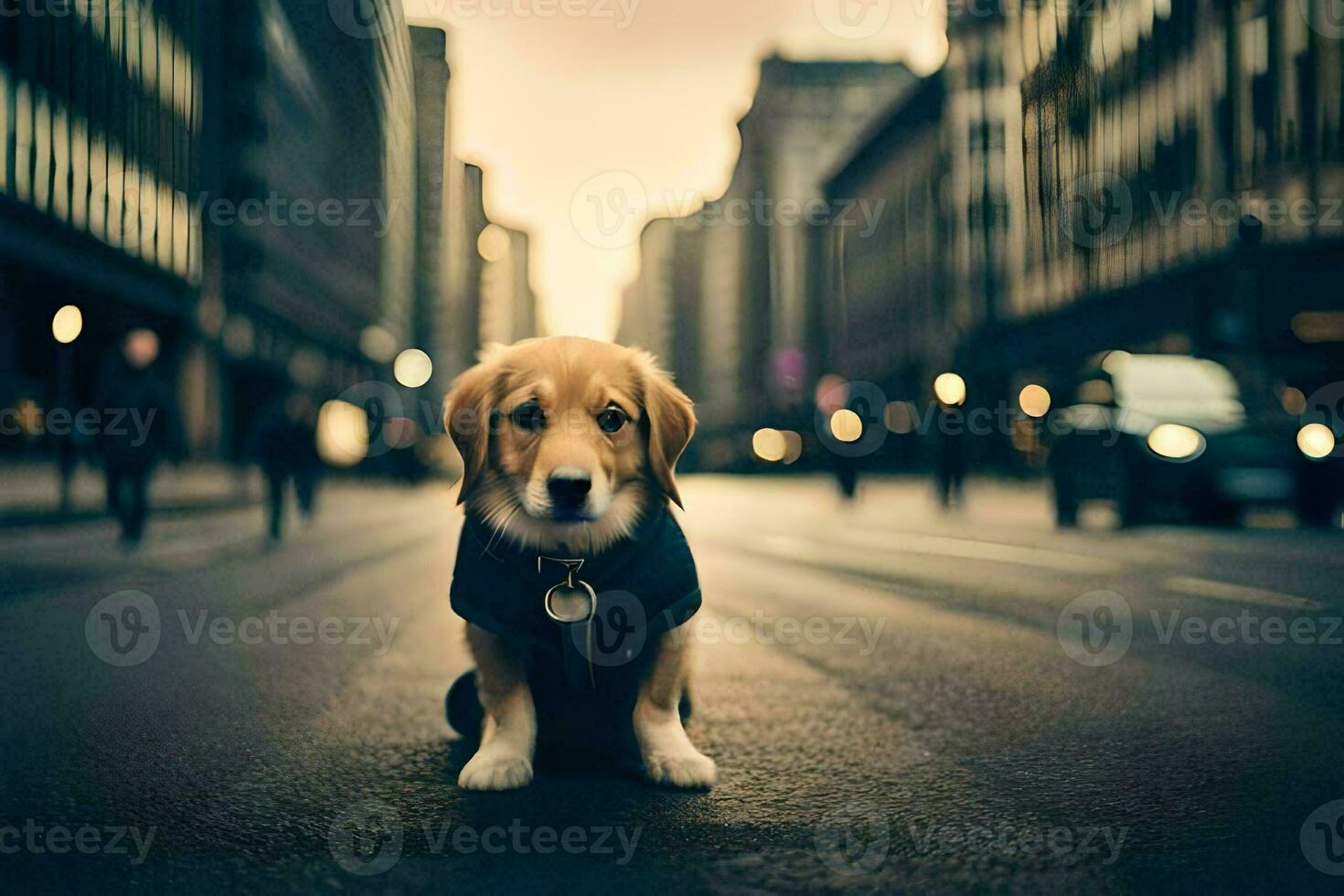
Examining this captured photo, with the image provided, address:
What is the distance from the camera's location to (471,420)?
3.40 meters

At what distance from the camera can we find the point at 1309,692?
4855mm

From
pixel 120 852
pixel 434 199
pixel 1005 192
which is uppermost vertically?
pixel 1005 192

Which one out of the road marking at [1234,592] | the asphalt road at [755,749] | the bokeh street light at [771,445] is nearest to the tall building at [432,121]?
the asphalt road at [755,749]

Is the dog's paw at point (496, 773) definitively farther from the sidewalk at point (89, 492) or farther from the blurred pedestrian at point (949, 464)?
the blurred pedestrian at point (949, 464)

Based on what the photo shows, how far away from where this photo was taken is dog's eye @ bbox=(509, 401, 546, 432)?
3.26m

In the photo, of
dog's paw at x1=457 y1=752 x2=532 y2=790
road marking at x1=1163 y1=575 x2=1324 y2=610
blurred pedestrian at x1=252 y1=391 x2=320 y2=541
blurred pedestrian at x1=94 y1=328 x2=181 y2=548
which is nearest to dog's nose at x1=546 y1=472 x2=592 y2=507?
dog's paw at x1=457 y1=752 x2=532 y2=790

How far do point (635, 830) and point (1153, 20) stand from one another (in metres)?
34.7

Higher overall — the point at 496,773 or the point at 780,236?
the point at 780,236

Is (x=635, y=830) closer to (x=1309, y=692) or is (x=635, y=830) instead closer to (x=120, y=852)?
(x=120, y=852)

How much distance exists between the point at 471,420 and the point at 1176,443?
12291 mm

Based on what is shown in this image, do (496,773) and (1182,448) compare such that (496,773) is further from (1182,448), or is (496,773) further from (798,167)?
(798,167)

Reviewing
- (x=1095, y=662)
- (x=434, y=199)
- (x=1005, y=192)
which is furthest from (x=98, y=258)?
(x=1005, y=192)

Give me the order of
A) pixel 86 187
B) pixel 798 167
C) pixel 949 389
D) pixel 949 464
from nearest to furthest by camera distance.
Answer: pixel 949 389
pixel 949 464
pixel 86 187
pixel 798 167

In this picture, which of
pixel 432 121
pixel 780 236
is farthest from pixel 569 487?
pixel 780 236
